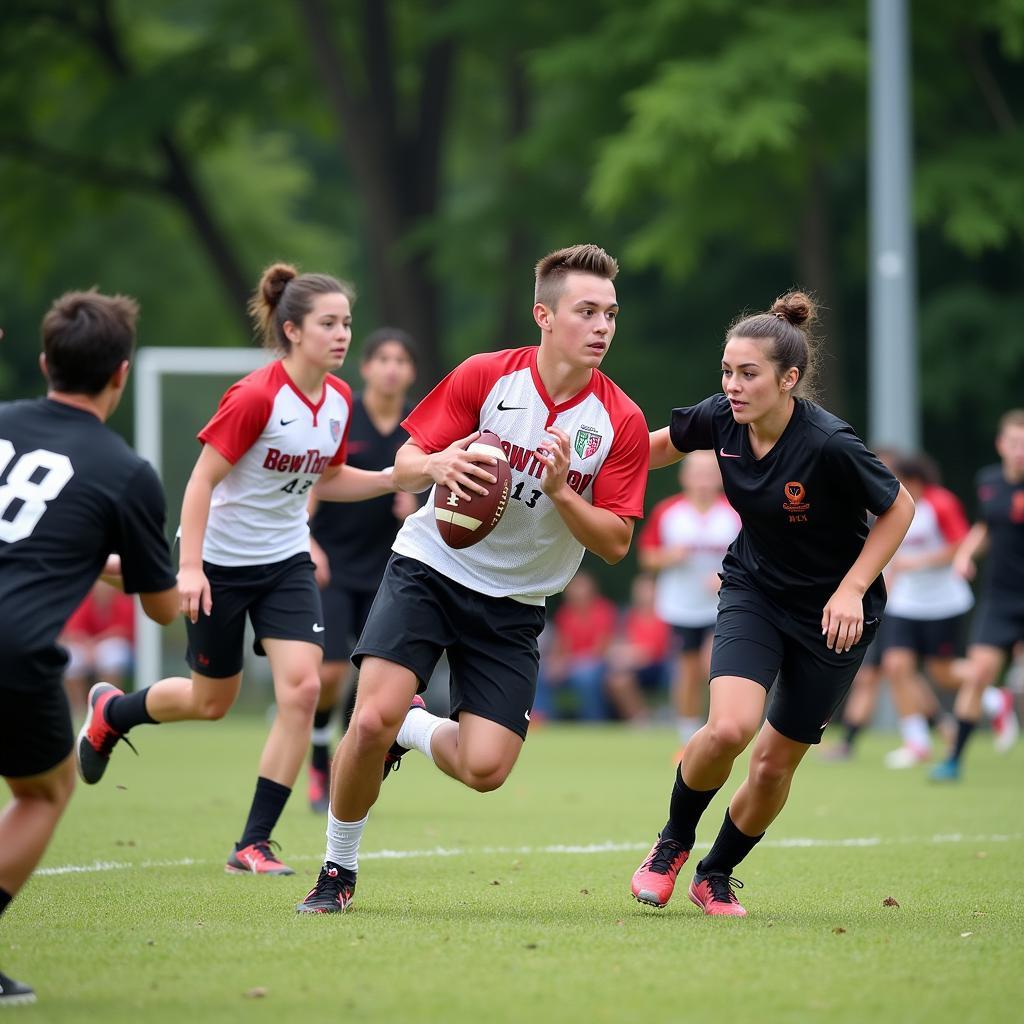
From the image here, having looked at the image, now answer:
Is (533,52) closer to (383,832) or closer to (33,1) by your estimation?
(33,1)

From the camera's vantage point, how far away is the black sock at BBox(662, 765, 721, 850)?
6098 millimetres

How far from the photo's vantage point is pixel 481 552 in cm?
602

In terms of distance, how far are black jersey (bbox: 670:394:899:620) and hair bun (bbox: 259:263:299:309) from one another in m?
2.14

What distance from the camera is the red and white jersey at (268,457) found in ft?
23.0

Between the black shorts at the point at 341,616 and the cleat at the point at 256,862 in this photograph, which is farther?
the black shorts at the point at 341,616

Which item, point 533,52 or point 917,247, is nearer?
point 533,52

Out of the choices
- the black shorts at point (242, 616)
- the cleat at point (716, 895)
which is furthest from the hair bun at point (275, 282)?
the cleat at point (716, 895)

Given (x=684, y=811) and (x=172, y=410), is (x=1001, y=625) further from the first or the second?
(x=172, y=410)

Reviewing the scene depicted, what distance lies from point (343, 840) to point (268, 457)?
6.37ft

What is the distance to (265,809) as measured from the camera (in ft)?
23.5

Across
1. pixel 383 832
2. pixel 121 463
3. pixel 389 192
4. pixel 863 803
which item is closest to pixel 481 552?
pixel 121 463

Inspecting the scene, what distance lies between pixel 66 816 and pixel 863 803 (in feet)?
15.2

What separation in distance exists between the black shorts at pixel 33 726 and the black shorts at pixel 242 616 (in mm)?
2635

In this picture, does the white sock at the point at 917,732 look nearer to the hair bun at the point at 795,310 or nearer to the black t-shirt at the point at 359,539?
the black t-shirt at the point at 359,539
